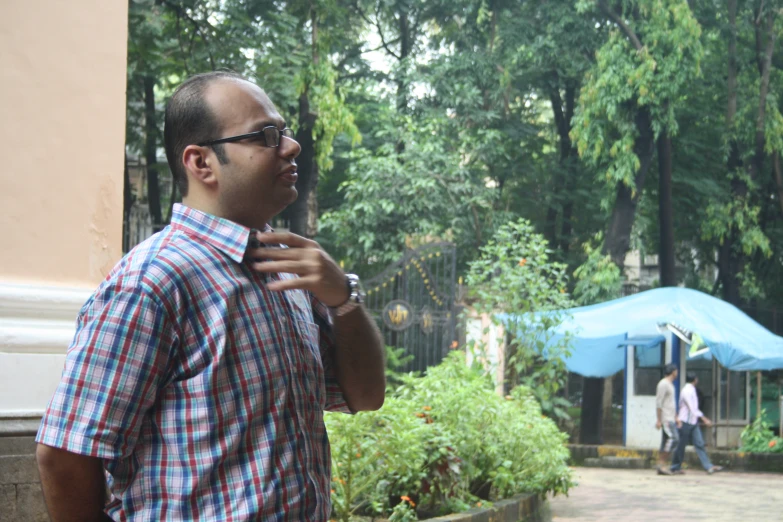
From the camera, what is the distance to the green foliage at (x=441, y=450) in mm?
6547

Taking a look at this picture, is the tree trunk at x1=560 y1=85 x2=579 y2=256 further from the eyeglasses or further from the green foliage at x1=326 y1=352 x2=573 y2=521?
the eyeglasses

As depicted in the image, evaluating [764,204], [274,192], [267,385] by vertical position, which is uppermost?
[764,204]

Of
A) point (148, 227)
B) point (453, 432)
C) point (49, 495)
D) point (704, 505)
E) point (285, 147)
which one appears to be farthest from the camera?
point (148, 227)

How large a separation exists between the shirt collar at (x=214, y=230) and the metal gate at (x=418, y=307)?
34.3ft

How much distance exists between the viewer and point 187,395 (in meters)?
1.70

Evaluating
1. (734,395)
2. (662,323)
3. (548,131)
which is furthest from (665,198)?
(662,323)

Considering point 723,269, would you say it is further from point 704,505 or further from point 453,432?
point 453,432

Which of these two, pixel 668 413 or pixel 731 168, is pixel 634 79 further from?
pixel 668 413

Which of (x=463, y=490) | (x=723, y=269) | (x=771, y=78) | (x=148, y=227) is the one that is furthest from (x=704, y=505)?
(x=771, y=78)

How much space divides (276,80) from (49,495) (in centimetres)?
1237

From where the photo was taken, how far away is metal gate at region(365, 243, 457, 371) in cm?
1250

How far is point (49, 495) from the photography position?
1.68 metres

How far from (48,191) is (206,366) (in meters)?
2.45

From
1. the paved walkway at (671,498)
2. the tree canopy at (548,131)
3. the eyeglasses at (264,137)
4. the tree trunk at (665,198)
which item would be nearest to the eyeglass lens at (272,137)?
the eyeglasses at (264,137)
